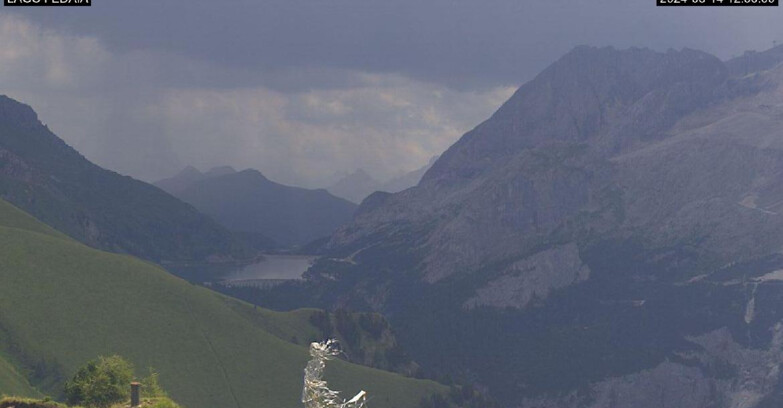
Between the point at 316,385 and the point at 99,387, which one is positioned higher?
the point at 316,385

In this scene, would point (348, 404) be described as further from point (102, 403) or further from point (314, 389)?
point (102, 403)

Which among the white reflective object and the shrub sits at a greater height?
the white reflective object

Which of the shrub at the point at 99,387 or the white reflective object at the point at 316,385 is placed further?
the shrub at the point at 99,387

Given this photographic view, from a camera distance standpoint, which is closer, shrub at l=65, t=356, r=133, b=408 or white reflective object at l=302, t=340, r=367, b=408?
white reflective object at l=302, t=340, r=367, b=408

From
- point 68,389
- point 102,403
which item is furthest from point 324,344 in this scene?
point 68,389

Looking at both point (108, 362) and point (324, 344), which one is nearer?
point (324, 344)

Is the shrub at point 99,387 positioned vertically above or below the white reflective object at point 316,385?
below

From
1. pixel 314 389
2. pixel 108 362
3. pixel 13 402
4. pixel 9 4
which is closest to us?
pixel 314 389

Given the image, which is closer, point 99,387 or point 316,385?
point 316,385
